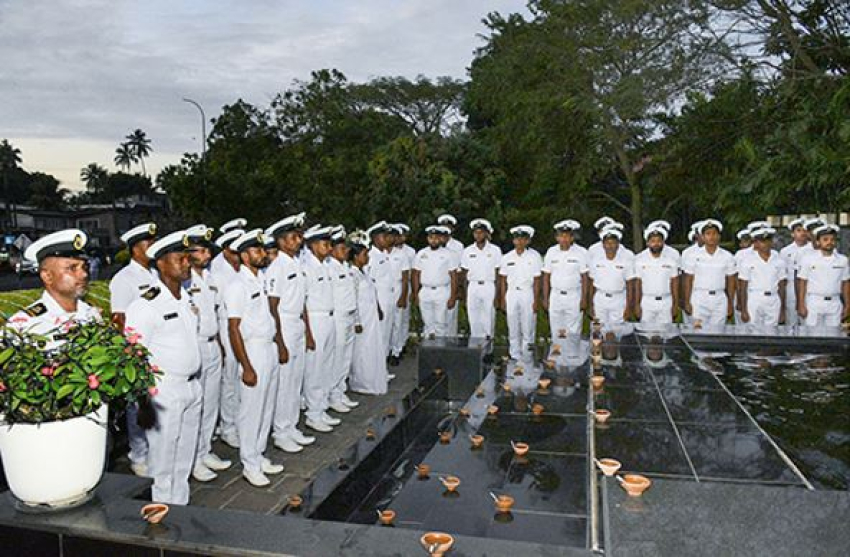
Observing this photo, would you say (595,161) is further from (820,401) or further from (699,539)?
(699,539)

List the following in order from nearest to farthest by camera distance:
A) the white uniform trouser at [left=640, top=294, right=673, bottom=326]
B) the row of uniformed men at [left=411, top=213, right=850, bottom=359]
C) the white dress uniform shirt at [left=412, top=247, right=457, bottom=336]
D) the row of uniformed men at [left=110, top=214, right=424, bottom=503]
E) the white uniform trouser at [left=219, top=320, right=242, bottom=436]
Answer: the row of uniformed men at [left=110, top=214, right=424, bottom=503], the white uniform trouser at [left=219, top=320, right=242, bottom=436], the row of uniformed men at [left=411, top=213, right=850, bottom=359], the white uniform trouser at [left=640, top=294, right=673, bottom=326], the white dress uniform shirt at [left=412, top=247, right=457, bottom=336]

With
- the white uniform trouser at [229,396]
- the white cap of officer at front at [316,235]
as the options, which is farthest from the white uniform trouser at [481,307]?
the white uniform trouser at [229,396]

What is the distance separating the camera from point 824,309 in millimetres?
8102

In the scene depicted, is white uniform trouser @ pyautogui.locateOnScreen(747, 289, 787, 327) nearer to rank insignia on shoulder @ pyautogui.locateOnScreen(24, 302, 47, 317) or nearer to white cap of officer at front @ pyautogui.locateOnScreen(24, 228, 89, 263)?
white cap of officer at front @ pyautogui.locateOnScreen(24, 228, 89, 263)

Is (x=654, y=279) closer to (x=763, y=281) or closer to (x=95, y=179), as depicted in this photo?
(x=763, y=281)

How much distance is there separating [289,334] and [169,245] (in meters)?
1.83

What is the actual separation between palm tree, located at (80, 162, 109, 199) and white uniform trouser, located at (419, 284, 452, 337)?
75.3 metres

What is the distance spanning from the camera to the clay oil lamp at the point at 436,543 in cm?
215

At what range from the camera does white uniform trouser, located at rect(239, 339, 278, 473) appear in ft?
16.4

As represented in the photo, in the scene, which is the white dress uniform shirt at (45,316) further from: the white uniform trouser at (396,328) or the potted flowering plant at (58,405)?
the white uniform trouser at (396,328)

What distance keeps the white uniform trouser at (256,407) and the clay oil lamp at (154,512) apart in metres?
2.51

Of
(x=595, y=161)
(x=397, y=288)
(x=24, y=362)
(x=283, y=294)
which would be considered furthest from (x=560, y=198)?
(x=24, y=362)

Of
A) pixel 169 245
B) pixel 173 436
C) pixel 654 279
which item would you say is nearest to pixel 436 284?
pixel 654 279

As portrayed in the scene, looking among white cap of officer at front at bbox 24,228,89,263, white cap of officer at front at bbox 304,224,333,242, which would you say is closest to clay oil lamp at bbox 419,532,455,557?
white cap of officer at front at bbox 24,228,89,263
